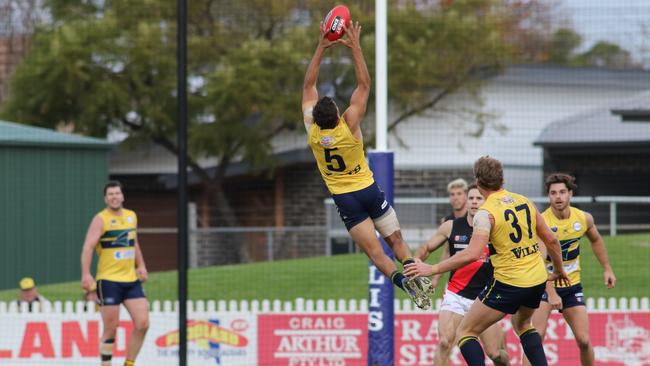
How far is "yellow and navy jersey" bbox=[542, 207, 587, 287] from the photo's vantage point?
31.2 feet

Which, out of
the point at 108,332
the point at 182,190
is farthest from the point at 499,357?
the point at 108,332

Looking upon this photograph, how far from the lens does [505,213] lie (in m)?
7.71

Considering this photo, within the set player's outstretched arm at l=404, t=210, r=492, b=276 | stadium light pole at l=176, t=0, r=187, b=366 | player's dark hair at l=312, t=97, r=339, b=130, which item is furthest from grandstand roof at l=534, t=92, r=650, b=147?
player's outstretched arm at l=404, t=210, r=492, b=276

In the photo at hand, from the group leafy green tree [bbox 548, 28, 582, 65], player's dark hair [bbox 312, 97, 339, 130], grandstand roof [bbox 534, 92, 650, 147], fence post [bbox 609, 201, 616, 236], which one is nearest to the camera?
player's dark hair [bbox 312, 97, 339, 130]

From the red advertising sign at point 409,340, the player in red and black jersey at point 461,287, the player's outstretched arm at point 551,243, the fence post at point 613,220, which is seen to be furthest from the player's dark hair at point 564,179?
the fence post at point 613,220

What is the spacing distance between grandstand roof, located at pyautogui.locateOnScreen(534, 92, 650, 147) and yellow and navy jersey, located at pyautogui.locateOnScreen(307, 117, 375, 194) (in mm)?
9216

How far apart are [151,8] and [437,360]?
574 inches

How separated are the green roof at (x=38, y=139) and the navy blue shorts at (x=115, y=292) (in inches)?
278

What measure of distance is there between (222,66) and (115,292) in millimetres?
11767

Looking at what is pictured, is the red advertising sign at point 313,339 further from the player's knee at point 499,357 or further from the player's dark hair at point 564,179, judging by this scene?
the player's dark hair at point 564,179

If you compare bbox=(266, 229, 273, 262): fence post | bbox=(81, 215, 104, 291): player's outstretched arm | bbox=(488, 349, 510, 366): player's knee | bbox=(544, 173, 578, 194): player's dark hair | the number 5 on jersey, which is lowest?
bbox=(488, 349, 510, 366): player's knee

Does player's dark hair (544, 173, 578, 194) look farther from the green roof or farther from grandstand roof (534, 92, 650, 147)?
the green roof

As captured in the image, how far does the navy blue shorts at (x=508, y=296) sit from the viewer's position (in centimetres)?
789

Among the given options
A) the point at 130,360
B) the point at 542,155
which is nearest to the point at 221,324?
the point at 130,360
